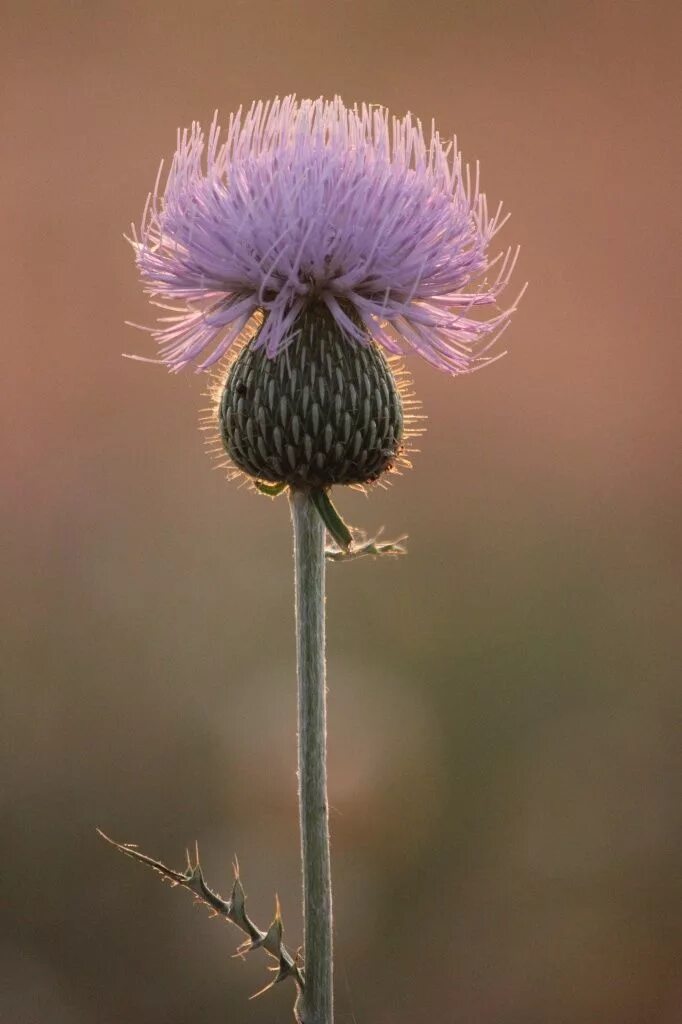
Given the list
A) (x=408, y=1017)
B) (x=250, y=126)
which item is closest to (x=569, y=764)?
(x=408, y=1017)

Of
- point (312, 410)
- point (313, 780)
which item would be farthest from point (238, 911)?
point (312, 410)

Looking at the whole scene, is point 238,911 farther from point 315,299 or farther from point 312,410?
point 315,299

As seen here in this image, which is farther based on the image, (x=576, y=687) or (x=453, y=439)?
(x=453, y=439)

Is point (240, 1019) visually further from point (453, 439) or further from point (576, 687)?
point (453, 439)

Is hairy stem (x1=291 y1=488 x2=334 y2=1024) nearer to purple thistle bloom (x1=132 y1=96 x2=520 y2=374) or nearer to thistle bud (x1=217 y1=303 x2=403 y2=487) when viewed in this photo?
thistle bud (x1=217 y1=303 x2=403 y2=487)

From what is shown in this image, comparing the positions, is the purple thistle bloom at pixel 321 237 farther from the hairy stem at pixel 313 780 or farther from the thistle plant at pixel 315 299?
the hairy stem at pixel 313 780

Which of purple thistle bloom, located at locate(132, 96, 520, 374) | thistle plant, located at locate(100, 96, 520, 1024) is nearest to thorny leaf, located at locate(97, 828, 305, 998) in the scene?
thistle plant, located at locate(100, 96, 520, 1024)

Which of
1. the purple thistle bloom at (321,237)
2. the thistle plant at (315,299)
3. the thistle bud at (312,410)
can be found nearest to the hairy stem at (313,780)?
the thistle plant at (315,299)
